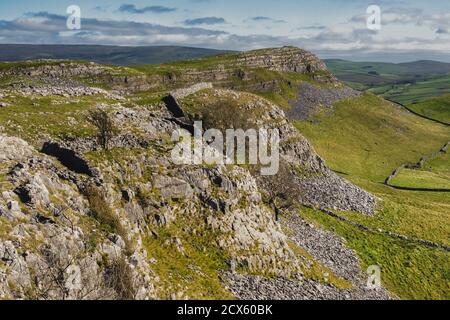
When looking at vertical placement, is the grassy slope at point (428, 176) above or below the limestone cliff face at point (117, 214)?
below

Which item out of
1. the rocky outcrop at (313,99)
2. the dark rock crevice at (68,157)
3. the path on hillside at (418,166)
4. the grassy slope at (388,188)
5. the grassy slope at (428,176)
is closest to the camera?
the dark rock crevice at (68,157)

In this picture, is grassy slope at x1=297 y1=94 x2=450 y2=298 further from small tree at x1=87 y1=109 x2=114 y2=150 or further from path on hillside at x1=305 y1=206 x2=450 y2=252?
small tree at x1=87 y1=109 x2=114 y2=150

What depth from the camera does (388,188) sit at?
102250 mm

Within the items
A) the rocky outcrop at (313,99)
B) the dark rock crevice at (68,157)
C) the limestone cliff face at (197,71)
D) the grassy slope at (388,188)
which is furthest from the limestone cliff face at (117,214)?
the rocky outcrop at (313,99)

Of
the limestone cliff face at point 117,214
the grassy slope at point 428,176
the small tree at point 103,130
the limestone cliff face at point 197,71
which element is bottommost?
the grassy slope at point 428,176

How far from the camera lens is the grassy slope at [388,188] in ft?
189

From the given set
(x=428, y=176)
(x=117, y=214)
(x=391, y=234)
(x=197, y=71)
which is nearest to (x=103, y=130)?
(x=117, y=214)

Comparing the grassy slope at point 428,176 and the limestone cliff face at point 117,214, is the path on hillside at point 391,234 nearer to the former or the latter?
the limestone cliff face at point 117,214

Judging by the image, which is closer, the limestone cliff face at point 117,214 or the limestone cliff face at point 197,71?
the limestone cliff face at point 117,214

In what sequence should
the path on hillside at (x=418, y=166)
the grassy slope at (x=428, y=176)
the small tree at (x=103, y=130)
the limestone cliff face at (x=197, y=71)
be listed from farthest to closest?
the grassy slope at (x=428, y=176), the path on hillside at (x=418, y=166), the limestone cliff face at (x=197, y=71), the small tree at (x=103, y=130)

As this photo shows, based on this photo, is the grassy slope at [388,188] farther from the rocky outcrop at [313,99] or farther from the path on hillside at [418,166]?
the rocky outcrop at [313,99]

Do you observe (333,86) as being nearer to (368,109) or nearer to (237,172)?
(368,109)

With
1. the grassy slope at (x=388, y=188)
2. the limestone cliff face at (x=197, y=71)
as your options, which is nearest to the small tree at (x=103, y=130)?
the grassy slope at (x=388, y=188)

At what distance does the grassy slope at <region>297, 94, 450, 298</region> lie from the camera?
5759 centimetres
